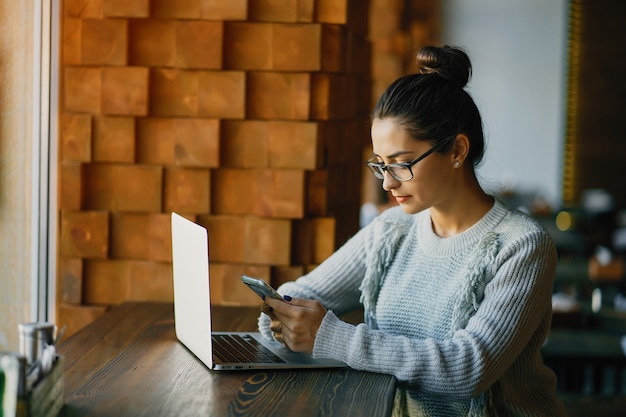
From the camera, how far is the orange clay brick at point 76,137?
2.66 m

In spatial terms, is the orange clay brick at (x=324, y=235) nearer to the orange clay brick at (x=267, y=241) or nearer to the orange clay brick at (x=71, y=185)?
the orange clay brick at (x=267, y=241)

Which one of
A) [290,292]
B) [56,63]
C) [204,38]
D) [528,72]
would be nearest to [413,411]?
[290,292]

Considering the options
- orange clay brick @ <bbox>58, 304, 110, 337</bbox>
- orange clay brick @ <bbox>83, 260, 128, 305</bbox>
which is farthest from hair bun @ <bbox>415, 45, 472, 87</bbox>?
orange clay brick @ <bbox>58, 304, 110, 337</bbox>

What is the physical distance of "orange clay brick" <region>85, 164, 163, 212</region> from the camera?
2.68m

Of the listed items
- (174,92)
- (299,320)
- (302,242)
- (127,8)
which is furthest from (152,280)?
(299,320)

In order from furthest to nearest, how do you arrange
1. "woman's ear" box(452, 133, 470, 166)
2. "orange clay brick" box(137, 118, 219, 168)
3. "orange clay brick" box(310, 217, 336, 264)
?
"orange clay brick" box(310, 217, 336, 264) → "orange clay brick" box(137, 118, 219, 168) → "woman's ear" box(452, 133, 470, 166)

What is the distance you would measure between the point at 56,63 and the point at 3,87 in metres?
0.40

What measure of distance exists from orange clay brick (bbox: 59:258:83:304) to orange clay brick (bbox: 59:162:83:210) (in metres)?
0.18

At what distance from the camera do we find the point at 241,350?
2.04 metres

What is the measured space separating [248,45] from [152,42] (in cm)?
29

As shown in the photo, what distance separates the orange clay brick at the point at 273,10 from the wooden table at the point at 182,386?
1.02 meters

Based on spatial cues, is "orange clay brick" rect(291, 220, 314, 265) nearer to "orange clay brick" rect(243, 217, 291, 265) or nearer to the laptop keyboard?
"orange clay brick" rect(243, 217, 291, 265)

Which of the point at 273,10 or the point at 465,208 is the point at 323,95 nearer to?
the point at 273,10

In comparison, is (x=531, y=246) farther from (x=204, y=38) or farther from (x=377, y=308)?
(x=204, y=38)
